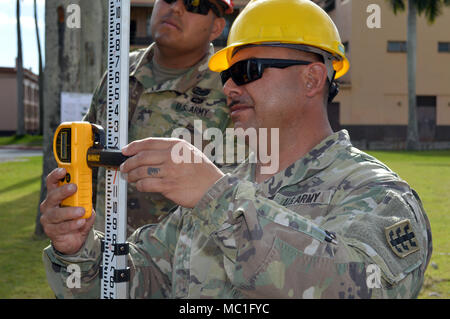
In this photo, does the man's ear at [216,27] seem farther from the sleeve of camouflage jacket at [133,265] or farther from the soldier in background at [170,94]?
the sleeve of camouflage jacket at [133,265]

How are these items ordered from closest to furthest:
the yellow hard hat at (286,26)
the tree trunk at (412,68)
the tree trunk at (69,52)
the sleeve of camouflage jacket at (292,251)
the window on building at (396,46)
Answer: the sleeve of camouflage jacket at (292,251) → the yellow hard hat at (286,26) → the tree trunk at (69,52) → the tree trunk at (412,68) → the window on building at (396,46)

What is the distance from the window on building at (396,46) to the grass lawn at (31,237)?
21.2 metres

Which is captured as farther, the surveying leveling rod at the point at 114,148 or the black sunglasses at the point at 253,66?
the black sunglasses at the point at 253,66

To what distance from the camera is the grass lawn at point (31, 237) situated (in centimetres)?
561

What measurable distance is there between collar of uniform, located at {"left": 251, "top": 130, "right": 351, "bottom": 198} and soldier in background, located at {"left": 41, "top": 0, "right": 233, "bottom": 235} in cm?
127

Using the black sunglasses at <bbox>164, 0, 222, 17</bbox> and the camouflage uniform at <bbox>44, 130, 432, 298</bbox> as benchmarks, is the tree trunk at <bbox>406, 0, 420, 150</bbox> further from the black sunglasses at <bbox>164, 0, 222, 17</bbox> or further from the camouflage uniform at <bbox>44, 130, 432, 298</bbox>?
the camouflage uniform at <bbox>44, 130, 432, 298</bbox>

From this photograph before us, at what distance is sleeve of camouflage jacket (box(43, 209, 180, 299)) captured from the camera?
2133 mm

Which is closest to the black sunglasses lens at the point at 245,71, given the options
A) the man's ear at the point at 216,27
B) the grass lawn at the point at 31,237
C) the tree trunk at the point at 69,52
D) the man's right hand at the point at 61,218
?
the man's right hand at the point at 61,218

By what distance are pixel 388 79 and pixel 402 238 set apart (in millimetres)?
35616

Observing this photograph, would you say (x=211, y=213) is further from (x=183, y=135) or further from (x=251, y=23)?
(x=183, y=135)

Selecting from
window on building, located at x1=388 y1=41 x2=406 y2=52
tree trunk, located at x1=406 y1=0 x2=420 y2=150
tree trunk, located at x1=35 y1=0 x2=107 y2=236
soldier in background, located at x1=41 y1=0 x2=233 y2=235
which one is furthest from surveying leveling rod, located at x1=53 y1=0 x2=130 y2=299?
window on building, located at x1=388 y1=41 x2=406 y2=52

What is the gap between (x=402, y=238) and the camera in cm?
166

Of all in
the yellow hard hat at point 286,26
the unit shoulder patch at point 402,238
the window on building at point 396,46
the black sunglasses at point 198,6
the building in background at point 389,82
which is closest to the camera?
the unit shoulder patch at point 402,238

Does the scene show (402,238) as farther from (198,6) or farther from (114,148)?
(198,6)
